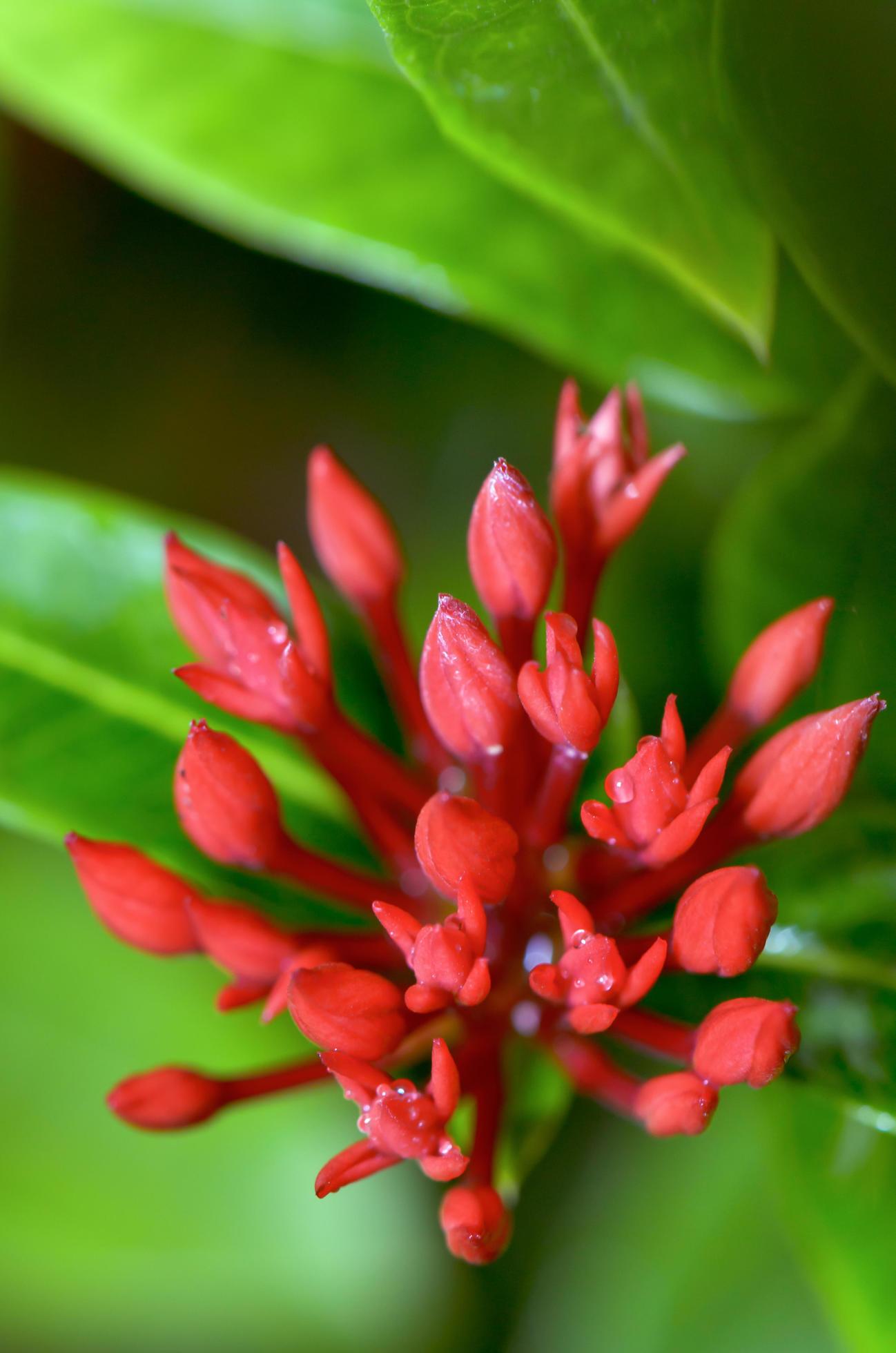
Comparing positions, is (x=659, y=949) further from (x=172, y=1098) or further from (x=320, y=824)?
(x=320, y=824)

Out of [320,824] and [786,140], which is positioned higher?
[786,140]

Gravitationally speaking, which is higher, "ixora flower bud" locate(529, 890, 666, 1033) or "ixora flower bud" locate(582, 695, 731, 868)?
"ixora flower bud" locate(582, 695, 731, 868)

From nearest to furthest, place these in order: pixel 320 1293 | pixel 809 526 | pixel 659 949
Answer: pixel 659 949
pixel 809 526
pixel 320 1293

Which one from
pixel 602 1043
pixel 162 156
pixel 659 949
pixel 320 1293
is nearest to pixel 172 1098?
pixel 659 949

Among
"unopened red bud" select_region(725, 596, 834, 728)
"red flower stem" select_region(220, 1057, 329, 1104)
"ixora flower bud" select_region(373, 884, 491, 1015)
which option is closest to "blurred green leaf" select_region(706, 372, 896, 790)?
"unopened red bud" select_region(725, 596, 834, 728)

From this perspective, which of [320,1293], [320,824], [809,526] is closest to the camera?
[809,526]

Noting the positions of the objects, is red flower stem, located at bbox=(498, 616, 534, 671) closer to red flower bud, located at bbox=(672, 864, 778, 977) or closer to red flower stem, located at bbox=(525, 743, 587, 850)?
red flower stem, located at bbox=(525, 743, 587, 850)

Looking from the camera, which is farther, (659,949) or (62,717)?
(62,717)

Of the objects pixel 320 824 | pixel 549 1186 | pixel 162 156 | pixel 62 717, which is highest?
pixel 162 156
